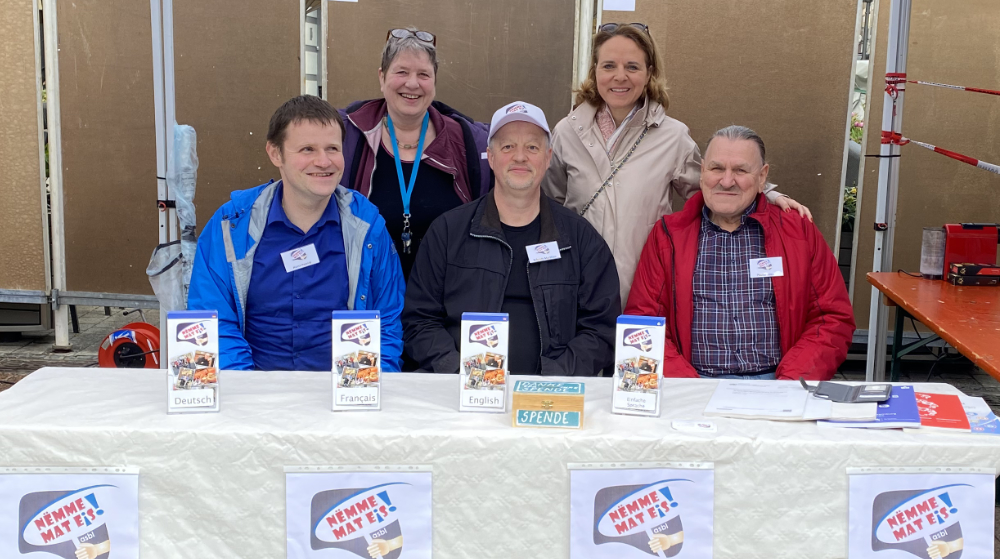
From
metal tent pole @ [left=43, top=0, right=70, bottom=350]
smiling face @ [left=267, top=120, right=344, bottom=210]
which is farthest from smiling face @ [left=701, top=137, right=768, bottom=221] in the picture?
metal tent pole @ [left=43, top=0, right=70, bottom=350]

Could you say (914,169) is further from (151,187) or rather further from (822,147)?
(151,187)

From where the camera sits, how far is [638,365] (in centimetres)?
185

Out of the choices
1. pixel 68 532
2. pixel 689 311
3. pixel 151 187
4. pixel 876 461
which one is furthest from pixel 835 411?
pixel 151 187

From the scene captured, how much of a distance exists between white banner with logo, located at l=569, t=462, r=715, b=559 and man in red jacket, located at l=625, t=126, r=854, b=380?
82 centimetres

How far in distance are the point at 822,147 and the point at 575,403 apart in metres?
3.35

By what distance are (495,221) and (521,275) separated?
19 cm

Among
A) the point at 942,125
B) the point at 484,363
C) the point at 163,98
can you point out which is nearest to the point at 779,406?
the point at 484,363

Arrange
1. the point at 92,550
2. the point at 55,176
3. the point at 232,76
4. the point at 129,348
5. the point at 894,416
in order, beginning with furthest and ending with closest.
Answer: the point at 55,176 < the point at 232,76 < the point at 129,348 < the point at 894,416 < the point at 92,550

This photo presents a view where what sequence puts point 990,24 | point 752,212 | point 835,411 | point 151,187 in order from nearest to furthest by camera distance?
point 835,411 → point 752,212 → point 990,24 → point 151,187

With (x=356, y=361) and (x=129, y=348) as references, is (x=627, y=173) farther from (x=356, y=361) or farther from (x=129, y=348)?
(x=129, y=348)

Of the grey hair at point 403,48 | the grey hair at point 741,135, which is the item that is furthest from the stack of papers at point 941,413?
the grey hair at point 403,48

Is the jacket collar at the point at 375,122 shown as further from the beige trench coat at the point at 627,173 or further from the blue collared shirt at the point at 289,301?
the blue collared shirt at the point at 289,301

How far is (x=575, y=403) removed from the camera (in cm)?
179

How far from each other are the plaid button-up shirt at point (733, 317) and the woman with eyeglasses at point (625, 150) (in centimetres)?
34
